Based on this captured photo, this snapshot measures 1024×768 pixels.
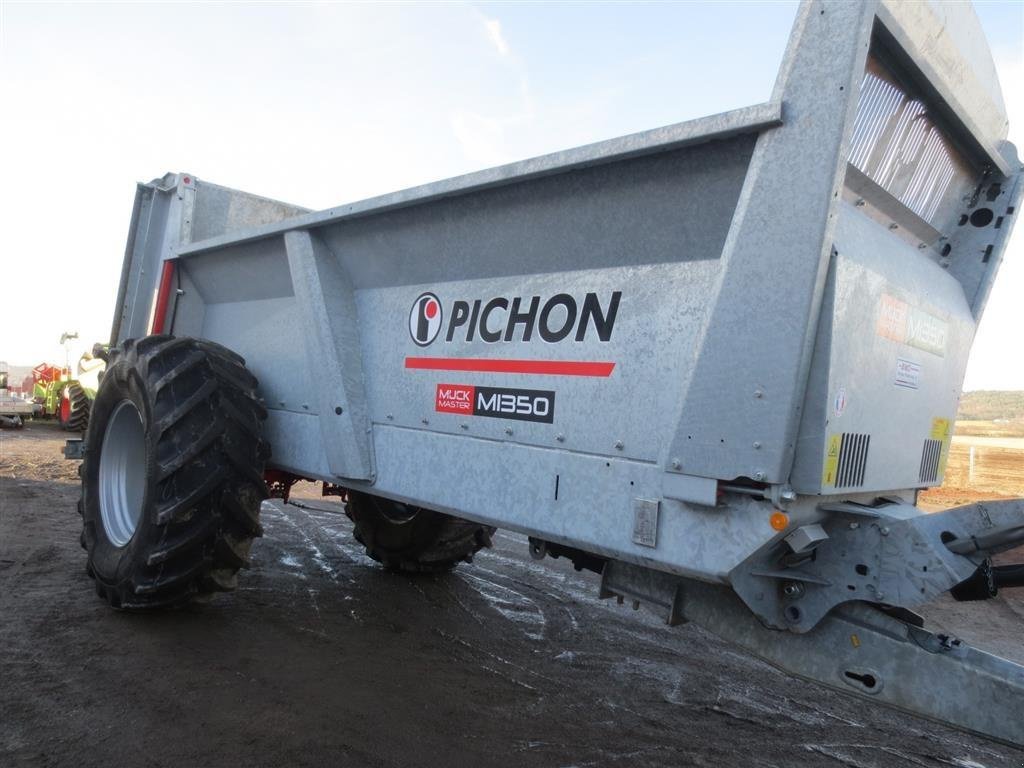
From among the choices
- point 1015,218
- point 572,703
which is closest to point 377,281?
point 572,703

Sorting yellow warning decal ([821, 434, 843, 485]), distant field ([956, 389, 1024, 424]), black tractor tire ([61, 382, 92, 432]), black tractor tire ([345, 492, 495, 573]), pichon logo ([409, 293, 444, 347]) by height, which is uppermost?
distant field ([956, 389, 1024, 424])

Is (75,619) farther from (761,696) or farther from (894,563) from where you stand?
(894,563)

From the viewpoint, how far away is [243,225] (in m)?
5.38

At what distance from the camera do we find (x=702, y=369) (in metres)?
2.17

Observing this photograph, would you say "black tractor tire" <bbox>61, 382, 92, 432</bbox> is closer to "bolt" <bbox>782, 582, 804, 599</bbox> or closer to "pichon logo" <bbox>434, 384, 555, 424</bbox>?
"pichon logo" <bbox>434, 384, 555, 424</bbox>

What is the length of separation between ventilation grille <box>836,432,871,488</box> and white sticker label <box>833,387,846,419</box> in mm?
95

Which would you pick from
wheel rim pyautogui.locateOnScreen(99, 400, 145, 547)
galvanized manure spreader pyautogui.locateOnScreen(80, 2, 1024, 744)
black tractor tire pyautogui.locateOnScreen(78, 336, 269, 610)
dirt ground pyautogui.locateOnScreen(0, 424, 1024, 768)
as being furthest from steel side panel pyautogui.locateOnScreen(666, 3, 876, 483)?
wheel rim pyautogui.locateOnScreen(99, 400, 145, 547)

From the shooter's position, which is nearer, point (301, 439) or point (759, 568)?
point (759, 568)

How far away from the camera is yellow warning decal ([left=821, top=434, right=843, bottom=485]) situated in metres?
2.12

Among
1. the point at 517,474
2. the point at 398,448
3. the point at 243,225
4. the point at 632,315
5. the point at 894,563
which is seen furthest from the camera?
the point at 243,225

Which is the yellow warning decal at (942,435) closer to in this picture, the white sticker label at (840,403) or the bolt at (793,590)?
the white sticker label at (840,403)

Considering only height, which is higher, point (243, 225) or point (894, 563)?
point (243, 225)

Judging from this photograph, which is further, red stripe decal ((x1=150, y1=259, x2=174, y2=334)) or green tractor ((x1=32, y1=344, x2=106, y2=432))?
green tractor ((x1=32, y1=344, x2=106, y2=432))

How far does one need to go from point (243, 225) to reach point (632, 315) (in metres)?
3.92
